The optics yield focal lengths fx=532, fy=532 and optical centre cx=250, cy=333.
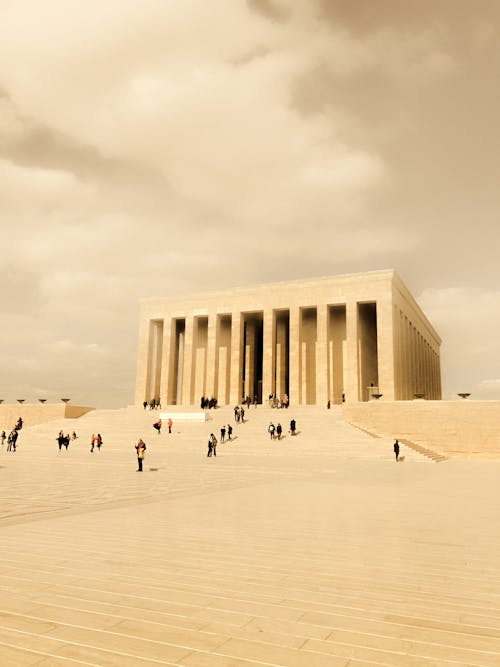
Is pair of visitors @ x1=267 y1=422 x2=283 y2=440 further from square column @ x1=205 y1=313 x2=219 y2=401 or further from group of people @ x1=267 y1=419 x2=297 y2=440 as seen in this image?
square column @ x1=205 y1=313 x2=219 y2=401

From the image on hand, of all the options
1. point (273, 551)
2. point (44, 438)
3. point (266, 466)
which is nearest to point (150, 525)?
point (273, 551)

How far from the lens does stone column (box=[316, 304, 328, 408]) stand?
4572cm

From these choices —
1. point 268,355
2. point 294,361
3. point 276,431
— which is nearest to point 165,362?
point 268,355

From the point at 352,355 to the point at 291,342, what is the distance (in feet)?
18.1

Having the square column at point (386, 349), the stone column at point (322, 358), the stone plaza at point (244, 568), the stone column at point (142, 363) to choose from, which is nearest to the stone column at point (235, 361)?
the stone column at point (322, 358)

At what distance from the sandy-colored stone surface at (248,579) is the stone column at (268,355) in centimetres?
3665

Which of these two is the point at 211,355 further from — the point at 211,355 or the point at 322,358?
the point at 322,358

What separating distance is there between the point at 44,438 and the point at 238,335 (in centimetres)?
2055

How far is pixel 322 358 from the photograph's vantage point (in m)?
46.2

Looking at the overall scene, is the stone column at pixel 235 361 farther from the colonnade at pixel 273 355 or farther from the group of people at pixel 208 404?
the group of people at pixel 208 404

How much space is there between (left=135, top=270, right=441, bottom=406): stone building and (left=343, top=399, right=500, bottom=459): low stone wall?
348 inches

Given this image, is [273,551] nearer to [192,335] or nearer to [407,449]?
[407,449]

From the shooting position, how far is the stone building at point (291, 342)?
4556 cm

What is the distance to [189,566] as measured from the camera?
462cm
